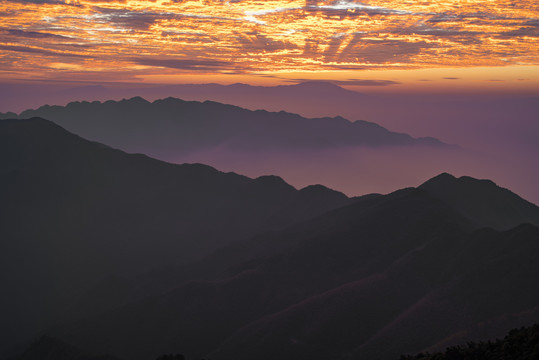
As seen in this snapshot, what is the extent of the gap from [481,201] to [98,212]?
125m

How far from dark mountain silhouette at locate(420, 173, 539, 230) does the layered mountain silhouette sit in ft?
1.64

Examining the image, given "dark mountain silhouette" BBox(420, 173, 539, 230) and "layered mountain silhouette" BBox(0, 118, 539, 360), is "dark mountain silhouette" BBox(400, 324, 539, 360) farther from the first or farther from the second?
"dark mountain silhouette" BBox(420, 173, 539, 230)

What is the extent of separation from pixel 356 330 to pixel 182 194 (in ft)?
373

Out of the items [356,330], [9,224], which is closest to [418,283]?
[356,330]

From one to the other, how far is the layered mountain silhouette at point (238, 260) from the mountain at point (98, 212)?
582 mm

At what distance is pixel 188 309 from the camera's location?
8525 centimetres

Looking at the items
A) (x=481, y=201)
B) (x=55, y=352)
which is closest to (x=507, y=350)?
(x=55, y=352)

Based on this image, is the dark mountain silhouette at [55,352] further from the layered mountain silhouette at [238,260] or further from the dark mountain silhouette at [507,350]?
the dark mountain silhouette at [507,350]

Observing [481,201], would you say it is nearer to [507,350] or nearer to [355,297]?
[355,297]

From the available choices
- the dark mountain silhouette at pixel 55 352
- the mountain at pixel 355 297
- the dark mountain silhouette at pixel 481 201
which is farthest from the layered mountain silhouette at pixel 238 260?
the dark mountain silhouette at pixel 55 352

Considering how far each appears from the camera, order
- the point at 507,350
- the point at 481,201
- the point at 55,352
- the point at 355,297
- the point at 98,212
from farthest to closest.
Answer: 1. the point at 98,212
2. the point at 481,201
3. the point at 355,297
4. the point at 55,352
5. the point at 507,350

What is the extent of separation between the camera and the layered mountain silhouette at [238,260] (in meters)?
68.1

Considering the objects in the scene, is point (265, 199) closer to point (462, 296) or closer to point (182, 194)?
point (182, 194)

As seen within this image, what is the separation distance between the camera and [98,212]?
16000 cm
